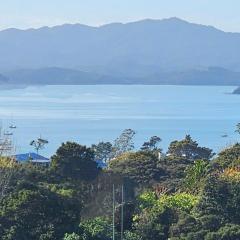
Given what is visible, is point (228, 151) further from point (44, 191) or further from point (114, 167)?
point (44, 191)

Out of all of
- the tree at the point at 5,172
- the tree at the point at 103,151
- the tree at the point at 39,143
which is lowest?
the tree at the point at 5,172

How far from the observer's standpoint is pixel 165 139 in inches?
2657

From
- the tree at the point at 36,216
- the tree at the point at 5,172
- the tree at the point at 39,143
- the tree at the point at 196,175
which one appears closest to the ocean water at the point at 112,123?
the tree at the point at 39,143

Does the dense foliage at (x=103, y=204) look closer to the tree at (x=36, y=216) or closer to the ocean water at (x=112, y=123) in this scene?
the tree at (x=36, y=216)

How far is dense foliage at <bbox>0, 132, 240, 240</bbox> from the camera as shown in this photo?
45.1 feet

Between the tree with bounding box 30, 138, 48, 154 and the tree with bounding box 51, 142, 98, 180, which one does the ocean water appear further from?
the tree with bounding box 51, 142, 98, 180

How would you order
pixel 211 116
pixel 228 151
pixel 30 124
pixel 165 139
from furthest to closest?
pixel 211 116, pixel 30 124, pixel 165 139, pixel 228 151

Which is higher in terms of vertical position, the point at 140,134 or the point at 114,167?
the point at 140,134

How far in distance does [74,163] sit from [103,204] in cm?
240

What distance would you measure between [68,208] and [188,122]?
71512 millimetres

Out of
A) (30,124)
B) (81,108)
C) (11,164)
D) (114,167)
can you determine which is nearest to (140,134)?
(30,124)

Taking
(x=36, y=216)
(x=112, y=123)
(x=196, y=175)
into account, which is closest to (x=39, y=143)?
(x=196, y=175)

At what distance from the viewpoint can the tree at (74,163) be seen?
59.3 feet

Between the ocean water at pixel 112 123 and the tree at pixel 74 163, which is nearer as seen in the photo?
the tree at pixel 74 163
